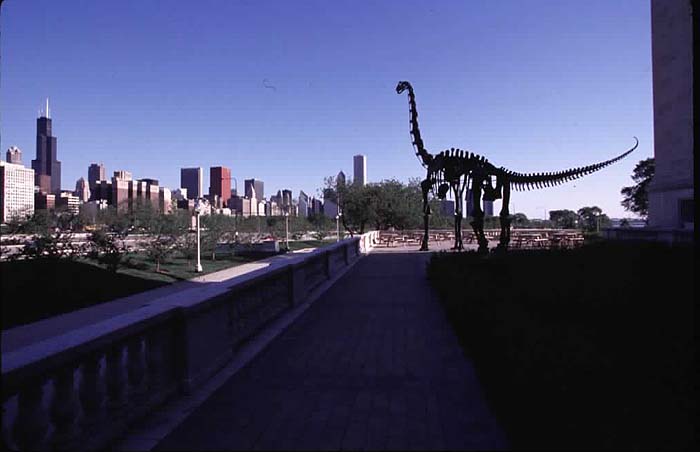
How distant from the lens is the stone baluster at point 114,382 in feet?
14.1

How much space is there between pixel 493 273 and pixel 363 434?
25.1 ft

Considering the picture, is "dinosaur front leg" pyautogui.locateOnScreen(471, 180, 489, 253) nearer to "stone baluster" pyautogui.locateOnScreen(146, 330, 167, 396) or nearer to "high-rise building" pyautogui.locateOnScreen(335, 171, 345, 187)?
"stone baluster" pyautogui.locateOnScreen(146, 330, 167, 396)

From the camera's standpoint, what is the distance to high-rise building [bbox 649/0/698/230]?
1021 inches

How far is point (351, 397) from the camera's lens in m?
5.35

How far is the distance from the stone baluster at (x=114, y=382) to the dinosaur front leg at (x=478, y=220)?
1080 centimetres

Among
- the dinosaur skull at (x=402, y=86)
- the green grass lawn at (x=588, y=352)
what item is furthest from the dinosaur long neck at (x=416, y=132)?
the green grass lawn at (x=588, y=352)

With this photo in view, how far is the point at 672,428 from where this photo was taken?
120 inches

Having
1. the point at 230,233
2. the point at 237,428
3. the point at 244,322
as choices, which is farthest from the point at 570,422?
the point at 230,233

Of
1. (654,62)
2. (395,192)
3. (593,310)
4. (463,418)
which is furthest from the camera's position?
(395,192)

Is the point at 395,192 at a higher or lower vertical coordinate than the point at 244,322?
higher

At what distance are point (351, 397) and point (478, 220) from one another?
976 cm

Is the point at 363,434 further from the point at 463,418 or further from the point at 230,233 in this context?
the point at 230,233

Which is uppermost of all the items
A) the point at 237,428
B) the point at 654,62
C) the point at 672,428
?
the point at 654,62

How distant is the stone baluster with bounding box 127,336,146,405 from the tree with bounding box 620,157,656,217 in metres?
57.7
